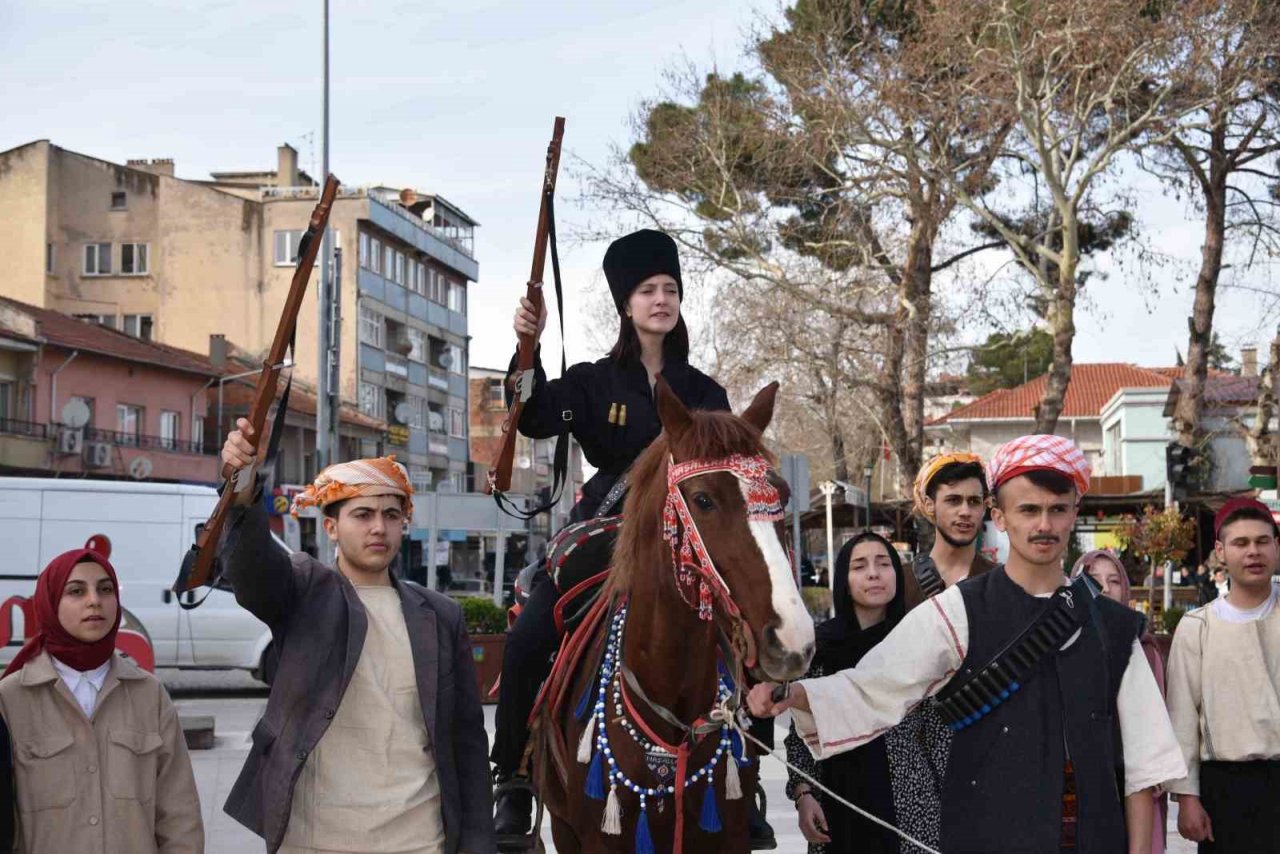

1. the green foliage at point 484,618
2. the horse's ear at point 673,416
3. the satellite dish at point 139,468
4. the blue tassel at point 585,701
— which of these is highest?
the satellite dish at point 139,468

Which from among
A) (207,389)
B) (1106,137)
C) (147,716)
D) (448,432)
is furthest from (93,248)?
(147,716)

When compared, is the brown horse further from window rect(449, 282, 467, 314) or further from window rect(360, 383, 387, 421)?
window rect(449, 282, 467, 314)

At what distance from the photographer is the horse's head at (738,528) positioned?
12.3ft

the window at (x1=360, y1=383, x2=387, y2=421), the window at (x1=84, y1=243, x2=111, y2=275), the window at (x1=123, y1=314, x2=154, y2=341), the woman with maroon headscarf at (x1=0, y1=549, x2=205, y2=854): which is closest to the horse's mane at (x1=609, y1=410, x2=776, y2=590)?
the woman with maroon headscarf at (x1=0, y1=549, x2=205, y2=854)

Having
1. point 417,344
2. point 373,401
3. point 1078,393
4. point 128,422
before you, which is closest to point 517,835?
point 128,422

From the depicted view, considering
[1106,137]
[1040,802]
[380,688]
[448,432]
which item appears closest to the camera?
[1040,802]

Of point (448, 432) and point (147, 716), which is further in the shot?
point (448, 432)

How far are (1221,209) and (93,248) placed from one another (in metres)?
39.6

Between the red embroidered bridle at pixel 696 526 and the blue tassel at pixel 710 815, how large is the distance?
68 cm

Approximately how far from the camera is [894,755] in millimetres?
4957

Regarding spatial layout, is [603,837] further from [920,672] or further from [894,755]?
[920,672]

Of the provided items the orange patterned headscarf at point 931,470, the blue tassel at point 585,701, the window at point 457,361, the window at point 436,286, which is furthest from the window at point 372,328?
the blue tassel at point 585,701

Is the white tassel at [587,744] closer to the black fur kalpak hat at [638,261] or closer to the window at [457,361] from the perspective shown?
the black fur kalpak hat at [638,261]

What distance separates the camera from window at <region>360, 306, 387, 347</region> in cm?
5703
